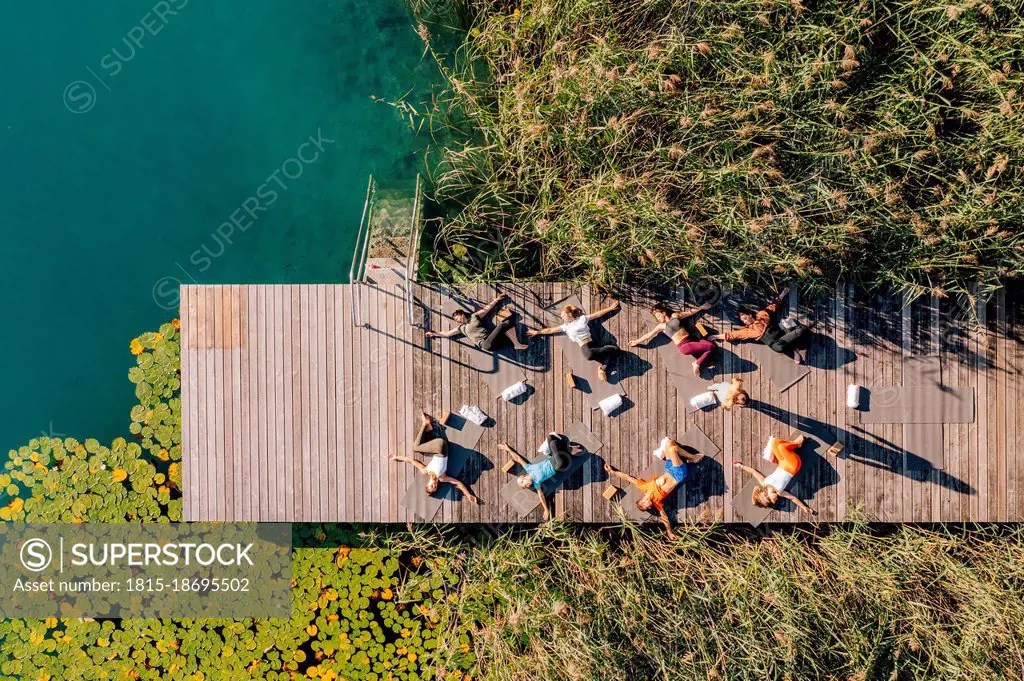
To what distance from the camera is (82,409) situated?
866 centimetres

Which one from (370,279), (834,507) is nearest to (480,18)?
(370,279)

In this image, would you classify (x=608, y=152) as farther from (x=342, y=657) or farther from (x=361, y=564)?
(x=342, y=657)

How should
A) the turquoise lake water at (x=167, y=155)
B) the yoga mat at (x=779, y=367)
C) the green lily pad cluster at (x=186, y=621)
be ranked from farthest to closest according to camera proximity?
the turquoise lake water at (x=167, y=155) → the green lily pad cluster at (x=186, y=621) → the yoga mat at (x=779, y=367)

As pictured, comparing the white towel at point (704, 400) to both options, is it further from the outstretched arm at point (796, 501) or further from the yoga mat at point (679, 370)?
the outstretched arm at point (796, 501)

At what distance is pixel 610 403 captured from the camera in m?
6.84

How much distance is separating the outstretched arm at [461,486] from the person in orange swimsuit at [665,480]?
5.60 ft

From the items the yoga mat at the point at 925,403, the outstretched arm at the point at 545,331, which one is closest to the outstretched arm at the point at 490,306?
the outstretched arm at the point at 545,331

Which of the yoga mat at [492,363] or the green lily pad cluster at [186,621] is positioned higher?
the yoga mat at [492,363]

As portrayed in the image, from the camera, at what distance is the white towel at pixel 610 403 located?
683cm

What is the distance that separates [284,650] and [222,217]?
21.8 feet

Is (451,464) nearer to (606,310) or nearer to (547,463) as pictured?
(547,463)

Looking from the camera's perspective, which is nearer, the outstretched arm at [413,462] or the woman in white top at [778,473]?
the woman in white top at [778,473]

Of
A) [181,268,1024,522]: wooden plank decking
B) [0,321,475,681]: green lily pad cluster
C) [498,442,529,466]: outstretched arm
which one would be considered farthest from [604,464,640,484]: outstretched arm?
[0,321,475,681]: green lily pad cluster

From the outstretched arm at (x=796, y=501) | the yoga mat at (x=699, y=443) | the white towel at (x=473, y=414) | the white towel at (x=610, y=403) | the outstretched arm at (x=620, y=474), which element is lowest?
the outstretched arm at (x=796, y=501)
